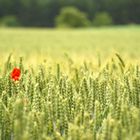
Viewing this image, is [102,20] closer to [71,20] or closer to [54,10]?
[71,20]

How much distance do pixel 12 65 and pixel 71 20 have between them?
167 ft

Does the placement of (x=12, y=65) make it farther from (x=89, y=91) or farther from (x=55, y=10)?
(x=55, y=10)

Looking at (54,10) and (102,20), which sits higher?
(54,10)

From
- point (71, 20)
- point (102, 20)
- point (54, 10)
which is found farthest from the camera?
point (54, 10)

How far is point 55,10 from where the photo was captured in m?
64.2

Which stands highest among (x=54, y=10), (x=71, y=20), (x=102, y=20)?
(x=54, y=10)

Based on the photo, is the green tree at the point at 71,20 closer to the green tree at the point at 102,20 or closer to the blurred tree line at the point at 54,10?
the green tree at the point at 102,20

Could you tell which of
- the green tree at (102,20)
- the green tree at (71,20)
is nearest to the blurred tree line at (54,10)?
the green tree at (102,20)

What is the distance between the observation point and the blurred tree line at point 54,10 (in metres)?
61.9

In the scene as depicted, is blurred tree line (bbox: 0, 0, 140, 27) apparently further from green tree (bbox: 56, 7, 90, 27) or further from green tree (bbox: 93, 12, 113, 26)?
green tree (bbox: 56, 7, 90, 27)

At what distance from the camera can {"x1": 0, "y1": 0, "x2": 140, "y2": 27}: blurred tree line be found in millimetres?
61906

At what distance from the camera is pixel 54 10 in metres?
64.2

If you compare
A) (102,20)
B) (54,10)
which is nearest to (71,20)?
(102,20)

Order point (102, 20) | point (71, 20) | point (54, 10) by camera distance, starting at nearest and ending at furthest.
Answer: point (71, 20) → point (102, 20) → point (54, 10)
